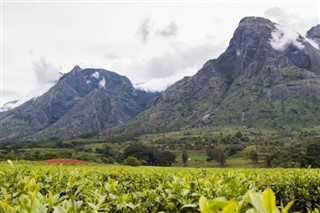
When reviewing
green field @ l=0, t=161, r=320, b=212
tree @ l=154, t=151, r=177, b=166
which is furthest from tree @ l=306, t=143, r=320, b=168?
green field @ l=0, t=161, r=320, b=212

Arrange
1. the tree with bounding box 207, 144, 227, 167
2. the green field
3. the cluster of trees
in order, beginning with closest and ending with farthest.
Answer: the green field < the cluster of trees < the tree with bounding box 207, 144, 227, 167

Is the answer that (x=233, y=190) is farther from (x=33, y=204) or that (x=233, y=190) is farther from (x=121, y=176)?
(x=121, y=176)

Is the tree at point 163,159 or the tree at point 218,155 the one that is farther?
the tree at point 218,155

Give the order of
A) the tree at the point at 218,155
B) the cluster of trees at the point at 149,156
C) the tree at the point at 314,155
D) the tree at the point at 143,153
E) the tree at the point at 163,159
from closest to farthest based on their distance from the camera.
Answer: the tree at the point at 314,155, the tree at the point at 163,159, the cluster of trees at the point at 149,156, the tree at the point at 143,153, the tree at the point at 218,155

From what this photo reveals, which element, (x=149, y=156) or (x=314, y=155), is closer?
(x=314, y=155)

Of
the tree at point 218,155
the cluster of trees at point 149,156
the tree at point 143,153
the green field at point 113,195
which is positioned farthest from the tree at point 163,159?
the green field at point 113,195

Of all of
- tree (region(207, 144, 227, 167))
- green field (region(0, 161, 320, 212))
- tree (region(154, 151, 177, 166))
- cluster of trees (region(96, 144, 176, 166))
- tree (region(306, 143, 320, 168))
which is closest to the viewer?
green field (region(0, 161, 320, 212))

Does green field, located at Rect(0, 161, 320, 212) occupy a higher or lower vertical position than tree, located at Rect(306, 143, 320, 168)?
higher

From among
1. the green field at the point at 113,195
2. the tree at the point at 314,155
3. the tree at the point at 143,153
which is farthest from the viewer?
the tree at the point at 143,153

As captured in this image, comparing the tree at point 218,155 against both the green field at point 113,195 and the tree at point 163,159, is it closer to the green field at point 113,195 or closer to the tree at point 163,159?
the tree at point 163,159

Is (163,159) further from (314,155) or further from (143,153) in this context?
(314,155)

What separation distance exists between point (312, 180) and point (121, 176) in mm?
9369

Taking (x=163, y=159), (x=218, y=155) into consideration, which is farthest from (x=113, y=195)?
(x=218, y=155)

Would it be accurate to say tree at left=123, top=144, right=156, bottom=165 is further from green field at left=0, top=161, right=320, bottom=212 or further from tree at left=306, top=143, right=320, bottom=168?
green field at left=0, top=161, right=320, bottom=212
